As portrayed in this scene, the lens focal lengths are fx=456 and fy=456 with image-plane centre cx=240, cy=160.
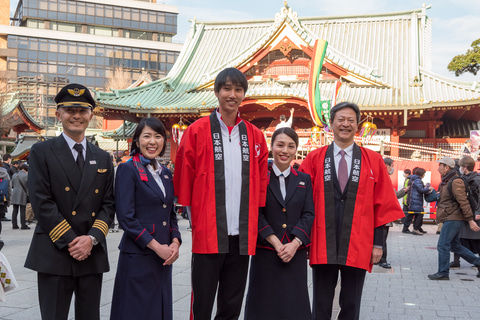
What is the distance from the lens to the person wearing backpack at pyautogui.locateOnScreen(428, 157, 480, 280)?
6.55 meters

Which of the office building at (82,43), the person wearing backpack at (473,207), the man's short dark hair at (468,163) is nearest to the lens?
the person wearing backpack at (473,207)

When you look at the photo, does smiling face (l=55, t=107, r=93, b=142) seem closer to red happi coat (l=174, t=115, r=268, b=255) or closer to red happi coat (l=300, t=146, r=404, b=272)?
red happi coat (l=174, t=115, r=268, b=255)

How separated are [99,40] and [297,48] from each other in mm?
35831

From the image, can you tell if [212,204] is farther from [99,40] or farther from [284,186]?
[99,40]

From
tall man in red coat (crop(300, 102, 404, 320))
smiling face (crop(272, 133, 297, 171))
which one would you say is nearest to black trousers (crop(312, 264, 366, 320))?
tall man in red coat (crop(300, 102, 404, 320))

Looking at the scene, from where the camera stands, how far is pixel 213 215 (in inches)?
123

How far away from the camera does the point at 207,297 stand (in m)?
3.16

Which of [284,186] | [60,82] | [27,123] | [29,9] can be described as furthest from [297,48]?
[29,9]

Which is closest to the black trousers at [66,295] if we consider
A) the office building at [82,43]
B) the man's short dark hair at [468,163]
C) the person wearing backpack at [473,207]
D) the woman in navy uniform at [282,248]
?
the woman in navy uniform at [282,248]

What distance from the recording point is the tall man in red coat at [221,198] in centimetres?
313

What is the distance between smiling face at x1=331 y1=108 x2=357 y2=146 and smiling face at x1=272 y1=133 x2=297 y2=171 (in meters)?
0.40

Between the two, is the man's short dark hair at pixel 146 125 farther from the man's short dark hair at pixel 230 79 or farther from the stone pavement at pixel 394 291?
the stone pavement at pixel 394 291

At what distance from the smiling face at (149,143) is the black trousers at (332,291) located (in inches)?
60.8

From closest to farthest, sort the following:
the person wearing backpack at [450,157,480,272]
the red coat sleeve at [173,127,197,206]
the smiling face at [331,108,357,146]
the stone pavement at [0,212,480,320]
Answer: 1. the red coat sleeve at [173,127,197,206]
2. the smiling face at [331,108,357,146]
3. the stone pavement at [0,212,480,320]
4. the person wearing backpack at [450,157,480,272]
